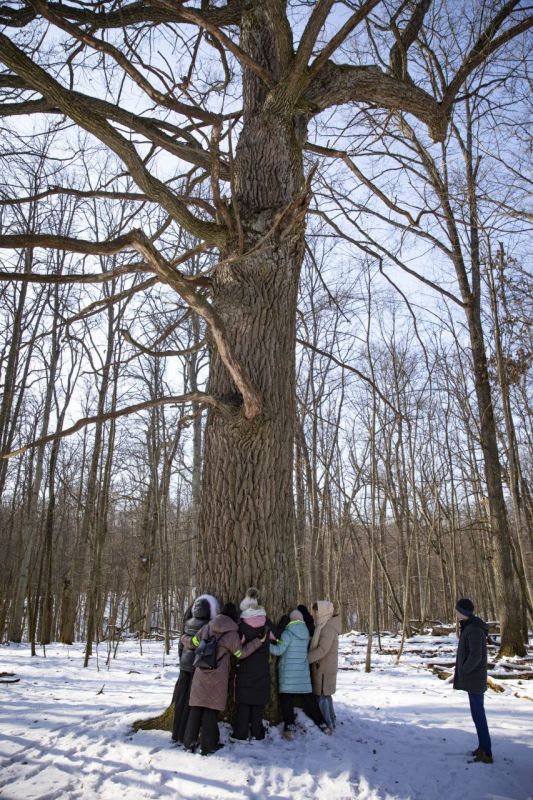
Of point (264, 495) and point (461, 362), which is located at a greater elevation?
point (461, 362)

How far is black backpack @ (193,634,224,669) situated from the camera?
→ 3.58 metres

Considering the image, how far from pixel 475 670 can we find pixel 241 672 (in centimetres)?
189

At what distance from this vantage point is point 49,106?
432 cm

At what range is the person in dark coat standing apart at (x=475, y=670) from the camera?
12.1 feet

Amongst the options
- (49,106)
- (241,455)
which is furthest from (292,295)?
(49,106)

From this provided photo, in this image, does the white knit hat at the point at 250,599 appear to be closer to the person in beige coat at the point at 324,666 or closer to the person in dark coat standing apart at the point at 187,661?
the person in dark coat standing apart at the point at 187,661

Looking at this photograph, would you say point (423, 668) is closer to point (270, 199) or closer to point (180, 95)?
point (270, 199)

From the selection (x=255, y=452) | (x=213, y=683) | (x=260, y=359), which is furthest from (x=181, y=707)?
(x=260, y=359)

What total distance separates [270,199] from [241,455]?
2284 mm

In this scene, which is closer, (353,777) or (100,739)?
(353,777)

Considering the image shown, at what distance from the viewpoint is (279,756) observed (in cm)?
334

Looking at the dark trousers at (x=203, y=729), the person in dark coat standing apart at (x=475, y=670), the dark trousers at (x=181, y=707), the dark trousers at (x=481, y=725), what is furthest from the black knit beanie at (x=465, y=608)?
the dark trousers at (x=181, y=707)

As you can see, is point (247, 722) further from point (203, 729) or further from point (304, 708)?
point (304, 708)

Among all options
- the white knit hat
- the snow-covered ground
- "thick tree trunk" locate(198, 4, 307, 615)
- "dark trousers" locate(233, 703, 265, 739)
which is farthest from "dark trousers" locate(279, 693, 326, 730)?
the white knit hat
